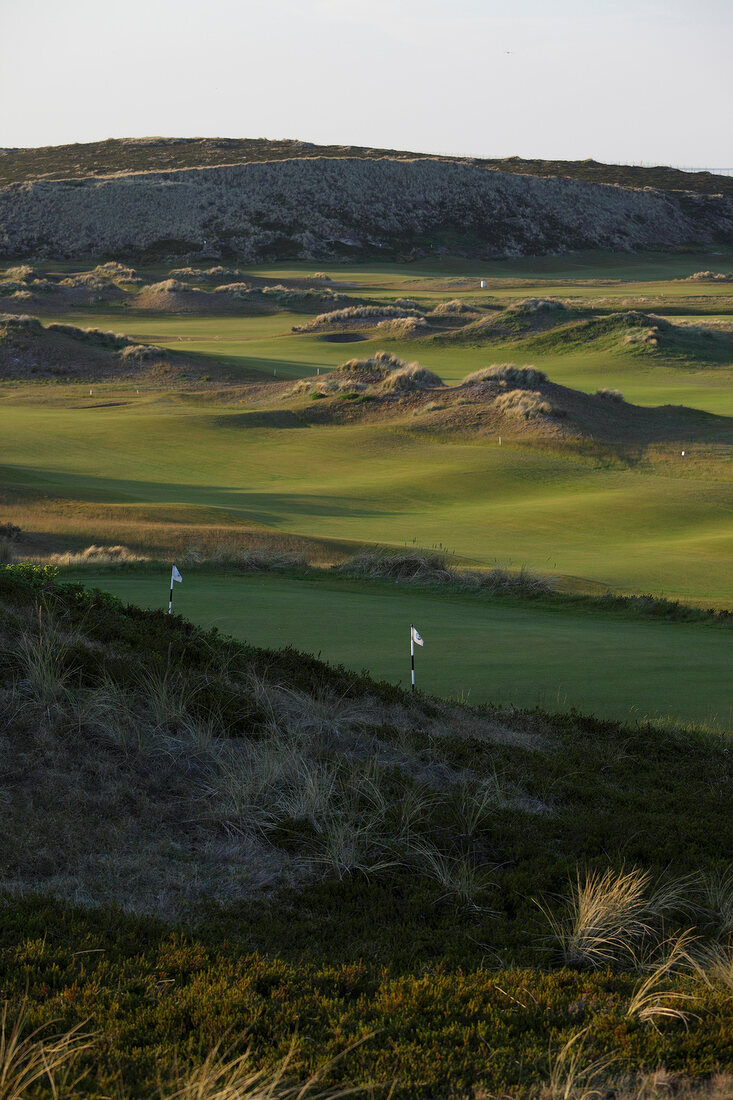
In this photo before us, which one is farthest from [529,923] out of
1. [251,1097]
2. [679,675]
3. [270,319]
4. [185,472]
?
[270,319]

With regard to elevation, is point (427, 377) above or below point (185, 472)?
above

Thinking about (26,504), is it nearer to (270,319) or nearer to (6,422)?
(6,422)

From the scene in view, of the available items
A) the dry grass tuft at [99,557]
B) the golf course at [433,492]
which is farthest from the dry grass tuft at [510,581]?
the dry grass tuft at [99,557]

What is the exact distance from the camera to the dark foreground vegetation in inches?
171

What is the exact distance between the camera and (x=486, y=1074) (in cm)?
423

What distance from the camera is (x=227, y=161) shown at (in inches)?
5423

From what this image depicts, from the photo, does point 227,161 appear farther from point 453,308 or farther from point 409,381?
point 409,381

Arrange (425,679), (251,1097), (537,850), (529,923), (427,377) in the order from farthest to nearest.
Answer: (427,377), (425,679), (537,850), (529,923), (251,1097)

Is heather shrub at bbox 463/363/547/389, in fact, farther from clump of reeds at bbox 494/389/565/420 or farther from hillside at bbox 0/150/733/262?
hillside at bbox 0/150/733/262

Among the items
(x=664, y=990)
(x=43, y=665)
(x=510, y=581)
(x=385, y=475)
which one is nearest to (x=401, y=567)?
(x=510, y=581)

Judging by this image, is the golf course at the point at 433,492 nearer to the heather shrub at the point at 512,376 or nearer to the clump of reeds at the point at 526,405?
the clump of reeds at the point at 526,405

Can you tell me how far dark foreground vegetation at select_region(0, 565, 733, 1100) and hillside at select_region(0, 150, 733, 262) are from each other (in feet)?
333

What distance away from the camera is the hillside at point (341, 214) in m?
108

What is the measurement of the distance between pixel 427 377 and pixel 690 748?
1390 inches
